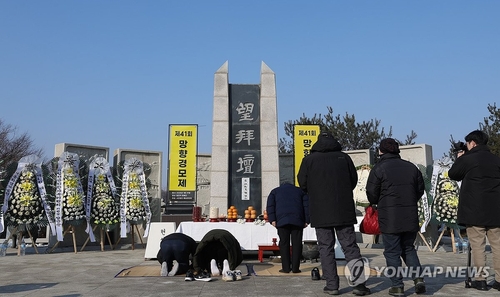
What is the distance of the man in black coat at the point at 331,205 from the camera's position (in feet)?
16.4

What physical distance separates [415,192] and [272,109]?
765 cm

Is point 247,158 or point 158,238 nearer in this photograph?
point 158,238

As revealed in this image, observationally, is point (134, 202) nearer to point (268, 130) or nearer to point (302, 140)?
point (268, 130)

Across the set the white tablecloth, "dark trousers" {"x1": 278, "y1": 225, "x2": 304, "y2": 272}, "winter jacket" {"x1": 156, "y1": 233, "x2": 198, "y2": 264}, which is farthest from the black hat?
the white tablecloth

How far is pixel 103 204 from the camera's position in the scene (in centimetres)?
1183

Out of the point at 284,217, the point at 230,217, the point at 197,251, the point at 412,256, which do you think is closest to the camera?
the point at 412,256

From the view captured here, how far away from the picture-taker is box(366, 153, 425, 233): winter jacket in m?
4.89

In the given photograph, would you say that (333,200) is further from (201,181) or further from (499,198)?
(201,181)

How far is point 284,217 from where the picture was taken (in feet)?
22.6

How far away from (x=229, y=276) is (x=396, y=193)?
232 cm

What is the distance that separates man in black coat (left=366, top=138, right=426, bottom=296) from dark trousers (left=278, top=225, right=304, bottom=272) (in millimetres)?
2003

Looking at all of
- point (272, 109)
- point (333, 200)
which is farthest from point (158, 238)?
point (333, 200)

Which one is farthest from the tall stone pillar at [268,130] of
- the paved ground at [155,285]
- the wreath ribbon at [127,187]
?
the paved ground at [155,285]

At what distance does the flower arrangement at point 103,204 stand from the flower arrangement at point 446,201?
25.2ft
